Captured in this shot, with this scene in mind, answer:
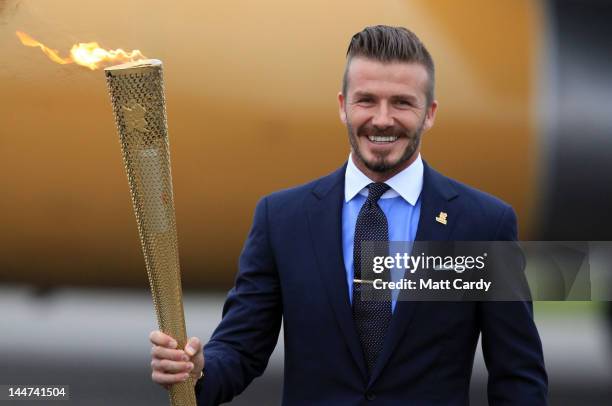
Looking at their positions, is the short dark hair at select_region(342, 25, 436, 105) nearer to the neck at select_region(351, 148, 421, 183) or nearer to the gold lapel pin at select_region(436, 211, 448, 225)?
the neck at select_region(351, 148, 421, 183)

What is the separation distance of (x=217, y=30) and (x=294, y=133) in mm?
569

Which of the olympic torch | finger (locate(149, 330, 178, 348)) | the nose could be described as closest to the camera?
the olympic torch

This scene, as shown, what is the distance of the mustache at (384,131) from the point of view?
2168 millimetres

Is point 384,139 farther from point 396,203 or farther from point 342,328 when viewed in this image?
point 342,328

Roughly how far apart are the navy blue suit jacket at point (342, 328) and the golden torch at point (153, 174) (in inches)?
9.4

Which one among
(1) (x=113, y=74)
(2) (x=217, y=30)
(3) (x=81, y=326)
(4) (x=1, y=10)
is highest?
(2) (x=217, y=30)

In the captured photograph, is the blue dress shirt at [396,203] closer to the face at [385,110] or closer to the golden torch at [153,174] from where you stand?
the face at [385,110]

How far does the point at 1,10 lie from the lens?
11.7 ft

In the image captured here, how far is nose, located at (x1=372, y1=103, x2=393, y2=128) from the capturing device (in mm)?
2156

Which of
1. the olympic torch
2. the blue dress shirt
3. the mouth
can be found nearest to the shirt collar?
the blue dress shirt

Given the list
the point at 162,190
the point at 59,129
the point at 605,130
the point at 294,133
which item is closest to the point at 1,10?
the point at 59,129

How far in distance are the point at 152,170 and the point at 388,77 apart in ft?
1.84

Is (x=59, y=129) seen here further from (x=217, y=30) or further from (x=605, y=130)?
(x=605, y=130)

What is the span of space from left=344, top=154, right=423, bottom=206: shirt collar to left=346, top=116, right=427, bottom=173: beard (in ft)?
0.15
